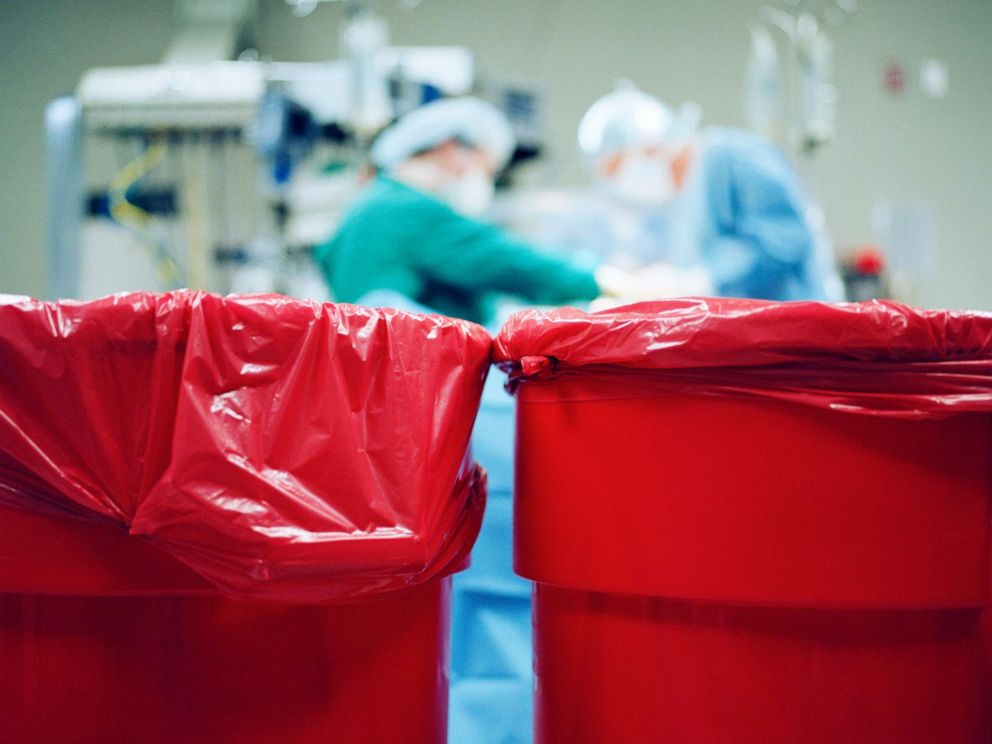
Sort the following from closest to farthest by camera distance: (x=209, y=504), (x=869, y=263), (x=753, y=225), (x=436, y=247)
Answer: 1. (x=209, y=504)
2. (x=436, y=247)
3. (x=753, y=225)
4. (x=869, y=263)

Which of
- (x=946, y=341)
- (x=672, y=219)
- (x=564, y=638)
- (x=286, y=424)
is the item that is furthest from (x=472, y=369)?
(x=672, y=219)

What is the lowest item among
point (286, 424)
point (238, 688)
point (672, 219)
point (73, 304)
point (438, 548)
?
point (238, 688)

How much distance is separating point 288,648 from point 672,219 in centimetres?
199

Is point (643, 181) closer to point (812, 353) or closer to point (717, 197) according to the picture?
point (717, 197)

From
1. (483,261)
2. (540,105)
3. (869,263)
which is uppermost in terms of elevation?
(540,105)

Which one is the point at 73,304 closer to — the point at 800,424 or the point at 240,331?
the point at 240,331

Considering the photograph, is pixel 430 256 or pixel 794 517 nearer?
pixel 794 517

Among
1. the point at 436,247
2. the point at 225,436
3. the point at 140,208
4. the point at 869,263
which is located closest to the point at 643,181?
the point at 436,247

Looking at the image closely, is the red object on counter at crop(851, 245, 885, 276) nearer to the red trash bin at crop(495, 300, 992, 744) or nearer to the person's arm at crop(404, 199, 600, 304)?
the person's arm at crop(404, 199, 600, 304)

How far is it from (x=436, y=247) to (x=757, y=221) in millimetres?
788

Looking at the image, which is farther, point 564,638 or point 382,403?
point 564,638

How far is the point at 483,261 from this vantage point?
2.12 meters

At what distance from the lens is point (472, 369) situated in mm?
993

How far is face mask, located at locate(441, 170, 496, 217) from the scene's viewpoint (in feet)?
7.87
